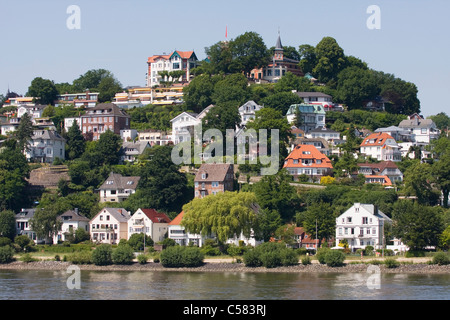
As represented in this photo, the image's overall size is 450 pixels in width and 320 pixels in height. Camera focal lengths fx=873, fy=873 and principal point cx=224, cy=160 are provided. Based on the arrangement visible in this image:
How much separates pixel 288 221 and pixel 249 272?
41.8 ft

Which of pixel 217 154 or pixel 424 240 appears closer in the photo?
pixel 424 240

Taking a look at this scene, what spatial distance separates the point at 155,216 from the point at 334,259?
753 inches

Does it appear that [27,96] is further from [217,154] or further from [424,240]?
[424,240]

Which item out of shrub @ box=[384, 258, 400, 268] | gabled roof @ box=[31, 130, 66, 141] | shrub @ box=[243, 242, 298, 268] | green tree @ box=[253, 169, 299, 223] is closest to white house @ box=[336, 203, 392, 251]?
shrub @ box=[384, 258, 400, 268]

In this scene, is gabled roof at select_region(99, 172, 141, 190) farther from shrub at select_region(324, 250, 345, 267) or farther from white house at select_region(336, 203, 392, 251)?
shrub at select_region(324, 250, 345, 267)

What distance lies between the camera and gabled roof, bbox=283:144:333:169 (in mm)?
89188

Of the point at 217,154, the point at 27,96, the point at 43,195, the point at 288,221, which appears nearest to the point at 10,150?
the point at 43,195

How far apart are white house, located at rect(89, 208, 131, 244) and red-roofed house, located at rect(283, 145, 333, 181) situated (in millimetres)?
19122

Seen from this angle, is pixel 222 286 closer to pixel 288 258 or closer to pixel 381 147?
pixel 288 258

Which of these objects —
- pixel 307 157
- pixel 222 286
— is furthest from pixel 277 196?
pixel 222 286

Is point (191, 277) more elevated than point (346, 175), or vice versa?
point (346, 175)

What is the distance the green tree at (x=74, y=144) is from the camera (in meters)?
99.0
